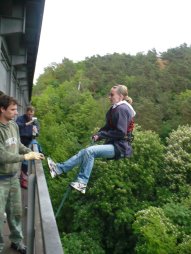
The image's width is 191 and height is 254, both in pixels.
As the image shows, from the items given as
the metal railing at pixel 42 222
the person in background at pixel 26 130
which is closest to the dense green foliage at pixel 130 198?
the person in background at pixel 26 130

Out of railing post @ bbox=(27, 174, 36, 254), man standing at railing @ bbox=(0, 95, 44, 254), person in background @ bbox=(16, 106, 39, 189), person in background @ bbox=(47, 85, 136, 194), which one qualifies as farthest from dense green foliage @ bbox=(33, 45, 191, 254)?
railing post @ bbox=(27, 174, 36, 254)

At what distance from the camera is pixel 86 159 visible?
5.44m

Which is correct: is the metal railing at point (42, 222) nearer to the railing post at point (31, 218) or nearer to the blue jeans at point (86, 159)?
the railing post at point (31, 218)

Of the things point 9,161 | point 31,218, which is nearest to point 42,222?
point 31,218

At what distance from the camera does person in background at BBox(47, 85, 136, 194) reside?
17.5 feet

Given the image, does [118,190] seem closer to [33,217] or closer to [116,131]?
[116,131]

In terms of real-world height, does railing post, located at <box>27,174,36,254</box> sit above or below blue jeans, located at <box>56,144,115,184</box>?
below

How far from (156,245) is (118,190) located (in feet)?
18.7

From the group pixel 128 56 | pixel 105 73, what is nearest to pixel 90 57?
pixel 128 56

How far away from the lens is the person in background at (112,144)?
532 centimetres

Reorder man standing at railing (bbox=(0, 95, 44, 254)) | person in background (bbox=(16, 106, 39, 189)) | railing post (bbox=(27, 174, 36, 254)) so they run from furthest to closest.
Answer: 1. person in background (bbox=(16, 106, 39, 189))
2. man standing at railing (bbox=(0, 95, 44, 254))
3. railing post (bbox=(27, 174, 36, 254))

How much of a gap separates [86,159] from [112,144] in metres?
0.42

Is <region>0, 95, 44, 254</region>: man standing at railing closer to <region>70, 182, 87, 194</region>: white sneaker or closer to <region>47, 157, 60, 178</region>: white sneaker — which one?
<region>47, 157, 60, 178</region>: white sneaker

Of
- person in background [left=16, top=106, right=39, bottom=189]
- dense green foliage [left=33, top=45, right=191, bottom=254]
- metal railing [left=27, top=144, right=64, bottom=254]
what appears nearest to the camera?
metal railing [left=27, top=144, right=64, bottom=254]
